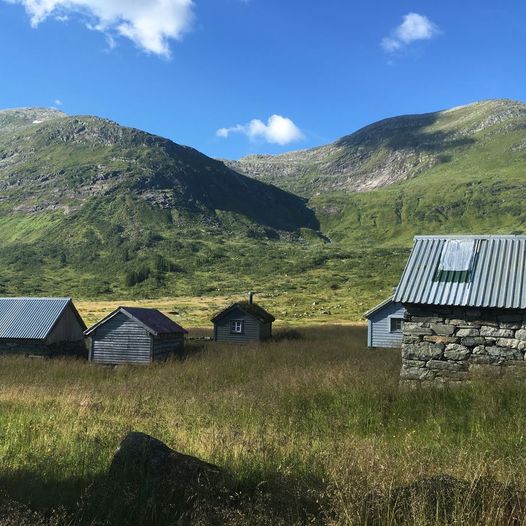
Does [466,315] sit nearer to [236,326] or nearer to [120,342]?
[120,342]

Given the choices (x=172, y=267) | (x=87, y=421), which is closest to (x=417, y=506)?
(x=87, y=421)

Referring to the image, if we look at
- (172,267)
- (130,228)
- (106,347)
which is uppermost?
(130,228)

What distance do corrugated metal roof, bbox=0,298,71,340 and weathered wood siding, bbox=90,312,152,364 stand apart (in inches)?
120

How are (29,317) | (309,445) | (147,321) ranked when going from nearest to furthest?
(309,445)
(147,321)
(29,317)

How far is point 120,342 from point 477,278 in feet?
81.0

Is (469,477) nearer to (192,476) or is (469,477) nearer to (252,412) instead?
(192,476)

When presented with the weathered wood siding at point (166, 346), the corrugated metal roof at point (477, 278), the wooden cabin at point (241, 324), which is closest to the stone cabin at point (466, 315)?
the corrugated metal roof at point (477, 278)

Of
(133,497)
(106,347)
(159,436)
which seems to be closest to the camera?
(133,497)

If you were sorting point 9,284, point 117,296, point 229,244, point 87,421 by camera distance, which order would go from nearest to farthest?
1. point 87,421
2. point 117,296
3. point 9,284
4. point 229,244

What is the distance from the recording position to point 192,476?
17.2ft

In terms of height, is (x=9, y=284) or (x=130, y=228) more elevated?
(x=130, y=228)

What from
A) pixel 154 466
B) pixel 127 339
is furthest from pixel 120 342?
pixel 154 466

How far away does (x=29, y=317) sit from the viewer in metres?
33.6

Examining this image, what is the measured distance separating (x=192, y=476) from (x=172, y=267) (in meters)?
141
